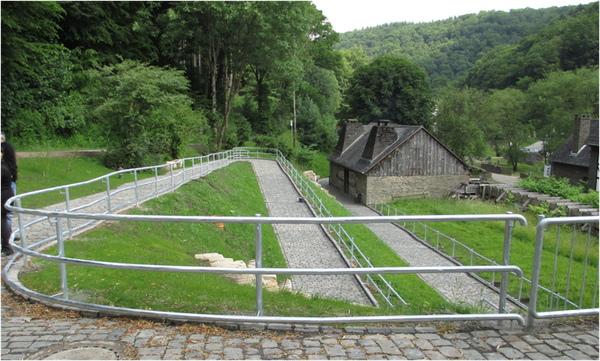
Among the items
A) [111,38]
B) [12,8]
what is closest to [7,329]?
[12,8]

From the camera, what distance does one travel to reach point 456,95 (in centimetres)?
5644

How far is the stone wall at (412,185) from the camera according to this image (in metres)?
33.2

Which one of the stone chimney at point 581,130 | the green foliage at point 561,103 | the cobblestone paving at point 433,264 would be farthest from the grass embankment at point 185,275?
the green foliage at point 561,103

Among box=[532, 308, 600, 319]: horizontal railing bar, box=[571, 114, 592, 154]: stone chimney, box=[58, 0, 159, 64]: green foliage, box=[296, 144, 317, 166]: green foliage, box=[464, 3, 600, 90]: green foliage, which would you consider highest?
box=[464, 3, 600, 90]: green foliage

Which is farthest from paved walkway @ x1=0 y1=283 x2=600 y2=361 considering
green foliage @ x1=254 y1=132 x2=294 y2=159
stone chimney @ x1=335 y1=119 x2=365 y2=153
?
stone chimney @ x1=335 y1=119 x2=365 y2=153

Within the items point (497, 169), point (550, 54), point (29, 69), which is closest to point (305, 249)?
point (29, 69)

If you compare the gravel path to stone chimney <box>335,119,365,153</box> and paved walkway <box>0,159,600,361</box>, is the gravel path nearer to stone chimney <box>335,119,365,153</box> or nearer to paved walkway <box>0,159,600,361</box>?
paved walkway <box>0,159,600,361</box>

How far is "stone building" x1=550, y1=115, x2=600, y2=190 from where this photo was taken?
101ft

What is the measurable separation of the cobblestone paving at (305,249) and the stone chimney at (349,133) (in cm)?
1765

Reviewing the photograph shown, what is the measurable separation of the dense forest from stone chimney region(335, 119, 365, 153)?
4.78 meters

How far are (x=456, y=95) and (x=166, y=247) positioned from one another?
5626cm

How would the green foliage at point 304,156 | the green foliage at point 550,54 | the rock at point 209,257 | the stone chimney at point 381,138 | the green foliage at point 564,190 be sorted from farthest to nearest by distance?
the green foliage at point 550,54, the green foliage at point 304,156, the stone chimney at point 381,138, the green foliage at point 564,190, the rock at point 209,257

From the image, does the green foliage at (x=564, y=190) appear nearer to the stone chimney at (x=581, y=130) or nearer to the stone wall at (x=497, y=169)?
the stone chimney at (x=581, y=130)

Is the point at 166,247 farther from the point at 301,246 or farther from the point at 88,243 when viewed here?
the point at 301,246
